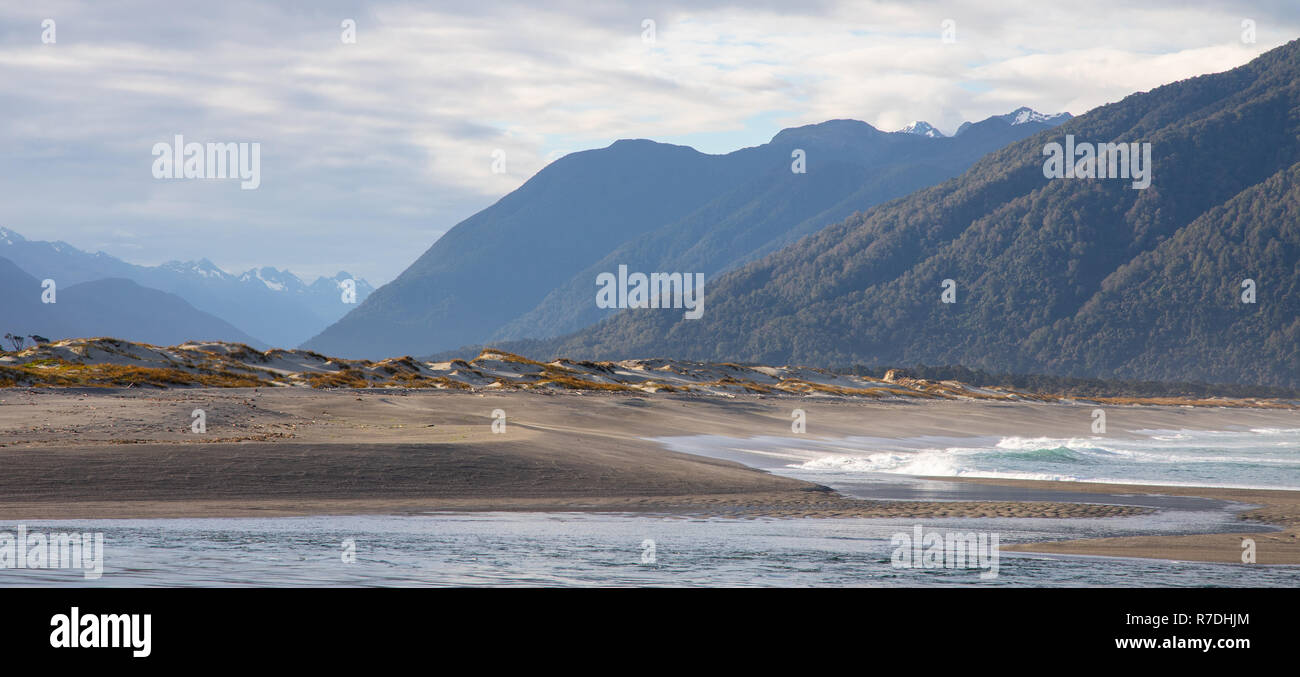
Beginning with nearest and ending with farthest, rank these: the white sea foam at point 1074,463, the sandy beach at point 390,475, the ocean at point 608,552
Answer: the ocean at point 608,552, the sandy beach at point 390,475, the white sea foam at point 1074,463

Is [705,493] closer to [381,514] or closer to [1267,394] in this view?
[381,514]

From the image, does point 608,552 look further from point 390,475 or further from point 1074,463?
point 1074,463

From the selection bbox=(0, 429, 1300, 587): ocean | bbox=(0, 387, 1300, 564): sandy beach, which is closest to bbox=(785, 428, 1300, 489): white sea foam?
bbox=(0, 387, 1300, 564): sandy beach

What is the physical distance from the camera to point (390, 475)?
20672 mm

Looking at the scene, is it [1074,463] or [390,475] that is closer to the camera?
[390,475]

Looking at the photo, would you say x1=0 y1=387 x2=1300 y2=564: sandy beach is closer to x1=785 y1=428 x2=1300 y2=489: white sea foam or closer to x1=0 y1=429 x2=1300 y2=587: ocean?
x1=0 y1=429 x2=1300 y2=587: ocean

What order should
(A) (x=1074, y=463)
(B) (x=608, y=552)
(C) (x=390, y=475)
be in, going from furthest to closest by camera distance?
(A) (x=1074, y=463) < (C) (x=390, y=475) < (B) (x=608, y=552)

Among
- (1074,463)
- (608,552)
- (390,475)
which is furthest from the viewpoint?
(1074,463)

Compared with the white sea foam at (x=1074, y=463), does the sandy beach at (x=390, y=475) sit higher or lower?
higher

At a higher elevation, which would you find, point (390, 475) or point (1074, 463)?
point (390, 475)

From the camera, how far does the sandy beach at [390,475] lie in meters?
17.2

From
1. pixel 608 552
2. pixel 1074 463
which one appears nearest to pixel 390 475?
pixel 608 552

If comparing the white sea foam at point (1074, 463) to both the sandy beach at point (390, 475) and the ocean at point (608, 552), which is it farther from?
the ocean at point (608, 552)

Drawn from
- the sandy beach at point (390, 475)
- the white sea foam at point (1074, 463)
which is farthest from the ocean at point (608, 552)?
the white sea foam at point (1074, 463)
